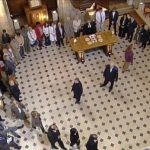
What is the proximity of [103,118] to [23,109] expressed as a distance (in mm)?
2743

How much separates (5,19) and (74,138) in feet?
19.0

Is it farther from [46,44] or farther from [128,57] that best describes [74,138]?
[46,44]

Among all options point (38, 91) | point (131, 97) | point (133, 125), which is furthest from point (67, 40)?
point (133, 125)

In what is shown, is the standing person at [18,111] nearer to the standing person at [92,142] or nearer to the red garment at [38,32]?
the standing person at [92,142]

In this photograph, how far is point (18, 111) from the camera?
33.1 feet

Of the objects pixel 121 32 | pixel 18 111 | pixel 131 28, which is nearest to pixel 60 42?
pixel 121 32

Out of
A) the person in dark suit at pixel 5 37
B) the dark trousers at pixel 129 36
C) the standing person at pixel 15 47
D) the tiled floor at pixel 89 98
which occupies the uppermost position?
the person in dark suit at pixel 5 37

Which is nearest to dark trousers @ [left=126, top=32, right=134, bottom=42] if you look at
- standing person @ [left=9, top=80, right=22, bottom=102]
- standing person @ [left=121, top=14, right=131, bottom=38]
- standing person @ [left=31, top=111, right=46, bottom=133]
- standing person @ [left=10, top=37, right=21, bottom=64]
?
standing person @ [left=121, top=14, right=131, bottom=38]

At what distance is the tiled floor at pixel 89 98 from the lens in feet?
33.7

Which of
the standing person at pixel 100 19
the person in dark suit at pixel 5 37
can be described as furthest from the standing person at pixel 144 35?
the person in dark suit at pixel 5 37

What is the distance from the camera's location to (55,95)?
11461 millimetres

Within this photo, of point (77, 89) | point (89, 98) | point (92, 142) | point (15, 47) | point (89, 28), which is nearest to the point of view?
point (92, 142)

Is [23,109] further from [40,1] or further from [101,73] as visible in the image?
[40,1]

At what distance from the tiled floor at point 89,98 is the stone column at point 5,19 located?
4.50 feet
